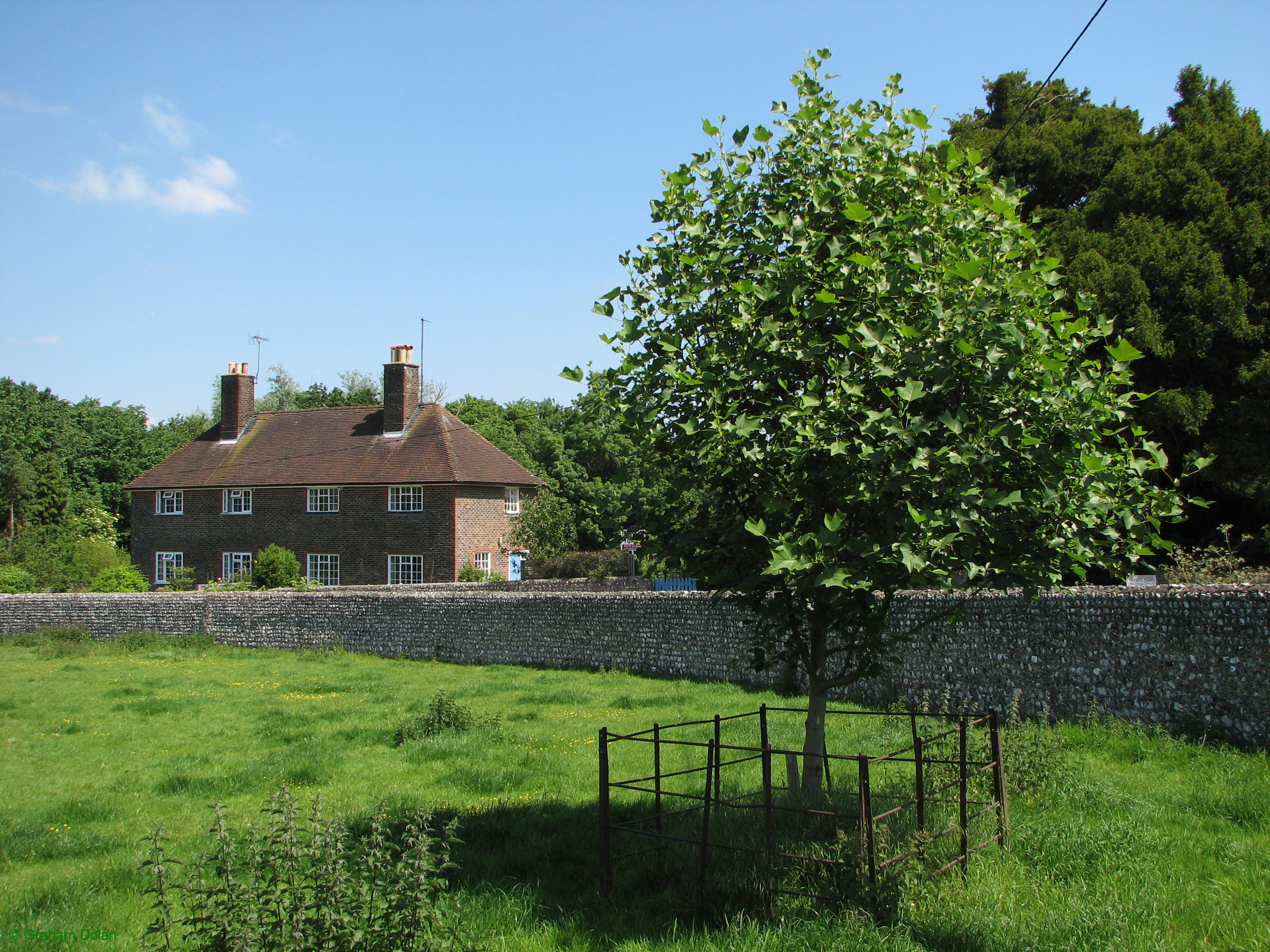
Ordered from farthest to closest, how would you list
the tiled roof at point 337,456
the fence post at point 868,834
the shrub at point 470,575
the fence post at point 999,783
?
the tiled roof at point 337,456 → the shrub at point 470,575 → the fence post at point 999,783 → the fence post at point 868,834

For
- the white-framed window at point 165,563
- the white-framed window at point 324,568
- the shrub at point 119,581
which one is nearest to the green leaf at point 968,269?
the white-framed window at point 324,568

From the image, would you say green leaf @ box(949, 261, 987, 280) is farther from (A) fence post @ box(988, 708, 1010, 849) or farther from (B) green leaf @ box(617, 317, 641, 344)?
(A) fence post @ box(988, 708, 1010, 849)

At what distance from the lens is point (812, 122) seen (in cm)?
653

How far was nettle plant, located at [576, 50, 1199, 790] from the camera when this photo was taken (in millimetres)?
5586

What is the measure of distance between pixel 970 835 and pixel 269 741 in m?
10.1

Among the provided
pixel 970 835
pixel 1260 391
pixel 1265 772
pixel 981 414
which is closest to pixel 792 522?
pixel 981 414

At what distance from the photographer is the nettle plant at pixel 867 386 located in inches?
220

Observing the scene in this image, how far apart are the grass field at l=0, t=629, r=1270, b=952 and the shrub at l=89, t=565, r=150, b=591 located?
18401 millimetres

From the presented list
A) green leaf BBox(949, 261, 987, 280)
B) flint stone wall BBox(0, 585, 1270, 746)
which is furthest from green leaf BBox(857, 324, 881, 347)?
flint stone wall BBox(0, 585, 1270, 746)

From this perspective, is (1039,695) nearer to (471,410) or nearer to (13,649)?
(13,649)

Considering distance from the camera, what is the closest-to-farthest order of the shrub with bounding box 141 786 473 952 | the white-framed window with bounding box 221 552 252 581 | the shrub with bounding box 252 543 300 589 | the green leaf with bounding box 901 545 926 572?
the shrub with bounding box 141 786 473 952 → the green leaf with bounding box 901 545 926 572 → the shrub with bounding box 252 543 300 589 → the white-framed window with bounding box 221 552 252 581

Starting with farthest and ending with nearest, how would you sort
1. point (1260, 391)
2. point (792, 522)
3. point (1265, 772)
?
point (1260, 391), point (1265, 772), point (792, 522)

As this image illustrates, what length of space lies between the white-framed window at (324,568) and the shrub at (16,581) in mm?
11335

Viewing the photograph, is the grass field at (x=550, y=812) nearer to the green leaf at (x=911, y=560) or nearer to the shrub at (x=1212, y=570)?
the green leaf at (x=911, y=560)
